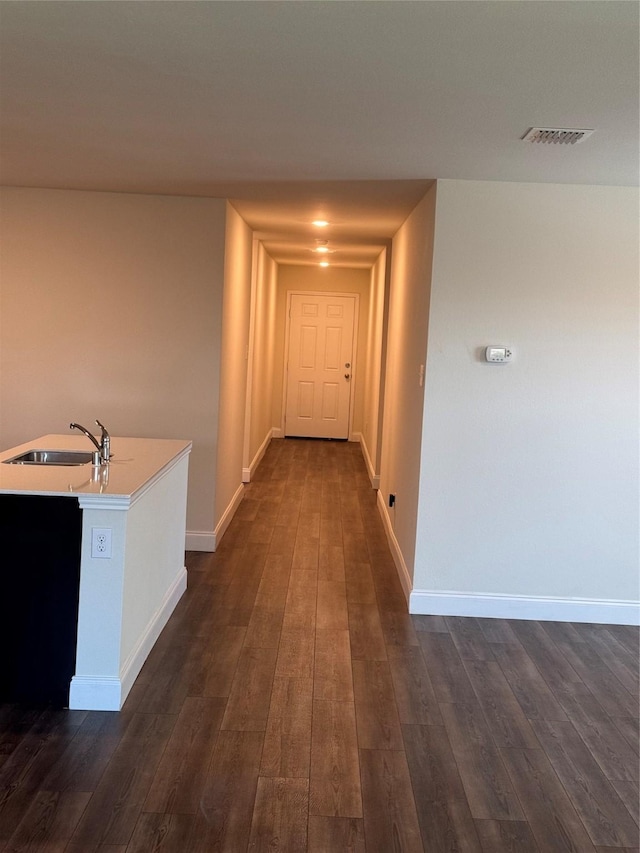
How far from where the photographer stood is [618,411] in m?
3.92

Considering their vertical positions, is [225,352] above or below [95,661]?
above

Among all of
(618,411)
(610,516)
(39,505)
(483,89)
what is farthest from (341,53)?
(610,516)

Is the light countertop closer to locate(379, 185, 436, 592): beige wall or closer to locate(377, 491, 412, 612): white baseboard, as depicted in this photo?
locate(379, 185, 436, 592): beige wall

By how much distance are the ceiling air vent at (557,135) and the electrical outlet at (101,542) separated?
2309 millimetres

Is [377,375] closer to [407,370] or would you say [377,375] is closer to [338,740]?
[407,370]

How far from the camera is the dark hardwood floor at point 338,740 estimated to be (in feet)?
7.14

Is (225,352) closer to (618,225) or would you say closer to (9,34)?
(618,225)

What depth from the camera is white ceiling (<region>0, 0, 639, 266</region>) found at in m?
1.92

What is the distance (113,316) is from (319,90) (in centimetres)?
274

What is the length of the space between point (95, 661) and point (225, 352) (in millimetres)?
2668

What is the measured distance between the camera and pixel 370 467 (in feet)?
25.8

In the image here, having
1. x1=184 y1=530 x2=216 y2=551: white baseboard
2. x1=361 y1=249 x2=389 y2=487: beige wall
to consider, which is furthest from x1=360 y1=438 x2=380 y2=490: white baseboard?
x1=184 y1=530 x2=216 y2=551: white baseboard

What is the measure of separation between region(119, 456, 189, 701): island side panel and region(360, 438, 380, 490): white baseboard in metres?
3.25

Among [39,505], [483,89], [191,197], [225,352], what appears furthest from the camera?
[225,352]
